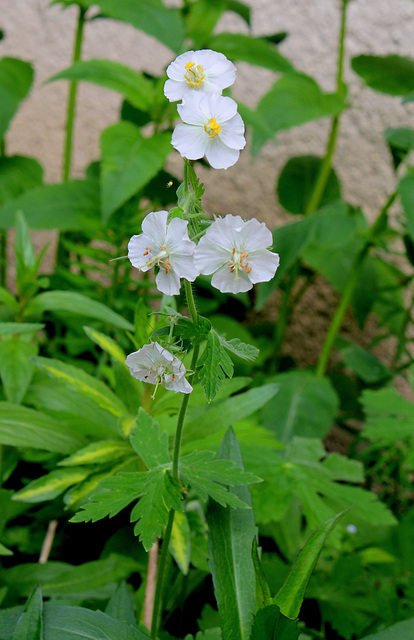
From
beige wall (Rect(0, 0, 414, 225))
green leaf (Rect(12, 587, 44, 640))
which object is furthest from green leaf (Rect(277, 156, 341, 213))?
green leaf (Rect(12, 587, 44, 640))

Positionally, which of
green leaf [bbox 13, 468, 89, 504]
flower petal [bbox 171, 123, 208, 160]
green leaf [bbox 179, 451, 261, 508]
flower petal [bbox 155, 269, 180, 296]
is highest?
flower petal [bbox 171, 123, 208, 160]

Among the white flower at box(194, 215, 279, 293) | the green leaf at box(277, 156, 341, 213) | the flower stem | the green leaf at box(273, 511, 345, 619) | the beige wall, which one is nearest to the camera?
the white flower at box(194, 215, 279, 293)

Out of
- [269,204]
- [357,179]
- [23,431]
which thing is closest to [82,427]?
[23,431]

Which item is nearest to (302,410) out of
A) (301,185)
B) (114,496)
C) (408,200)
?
(408,200)

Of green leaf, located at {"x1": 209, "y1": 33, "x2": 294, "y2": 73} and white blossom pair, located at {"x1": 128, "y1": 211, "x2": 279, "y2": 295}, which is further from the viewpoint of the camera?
green leaf, located at {"x1": 209, "y1": 33, "x2": 294, "y2": 73}

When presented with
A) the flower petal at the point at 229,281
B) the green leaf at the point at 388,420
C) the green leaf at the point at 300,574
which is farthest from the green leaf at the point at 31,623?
the green leaf at the point at 388,420

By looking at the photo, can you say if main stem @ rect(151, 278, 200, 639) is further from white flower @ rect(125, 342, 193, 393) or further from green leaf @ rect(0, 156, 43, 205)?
green leaf @ rect(0, 156, 43, 205)

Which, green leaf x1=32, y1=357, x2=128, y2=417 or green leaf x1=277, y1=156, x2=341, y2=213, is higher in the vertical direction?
green leaf x1=32, y1=357, x2=128, y2=417

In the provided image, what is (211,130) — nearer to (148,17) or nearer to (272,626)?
(272,626)
